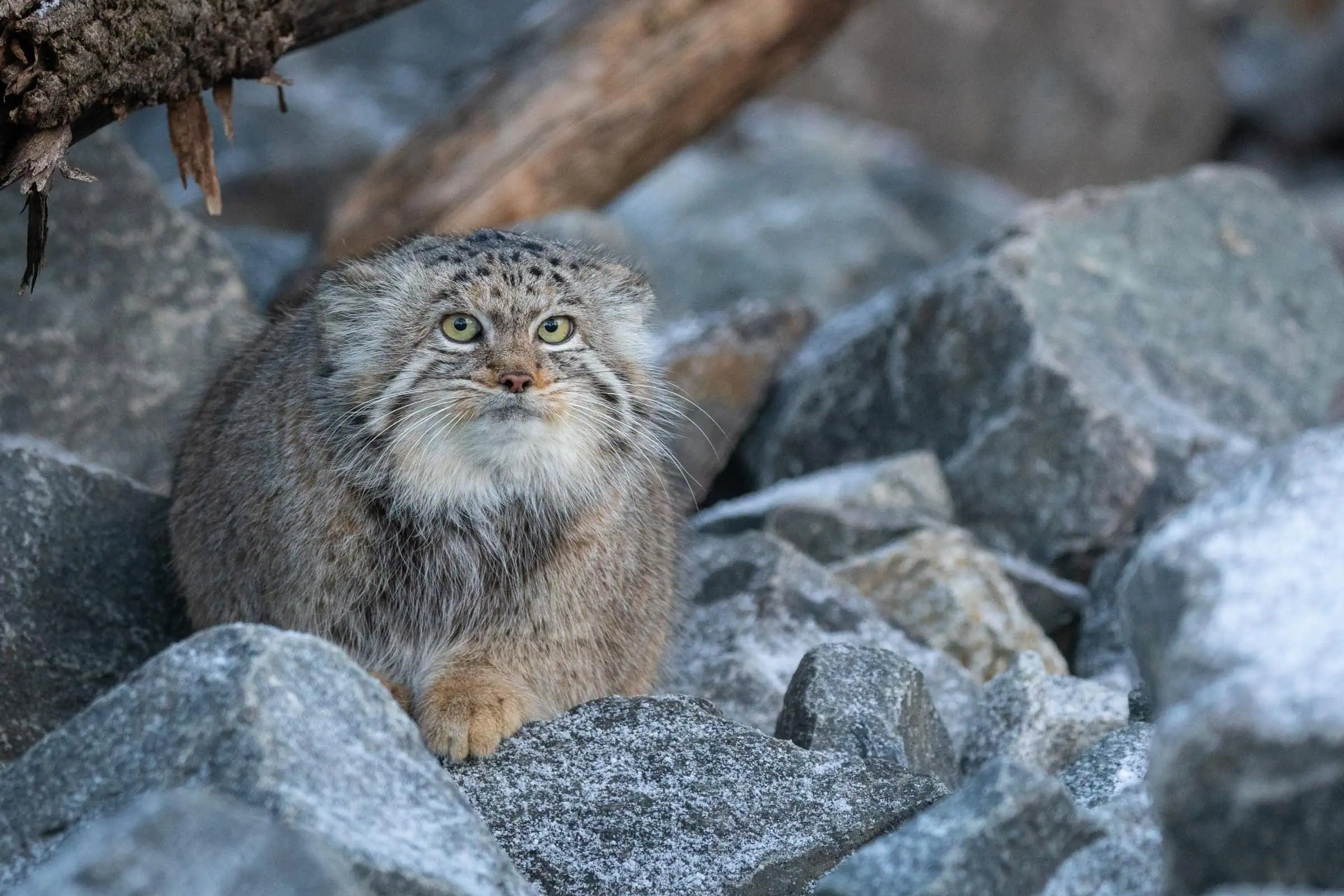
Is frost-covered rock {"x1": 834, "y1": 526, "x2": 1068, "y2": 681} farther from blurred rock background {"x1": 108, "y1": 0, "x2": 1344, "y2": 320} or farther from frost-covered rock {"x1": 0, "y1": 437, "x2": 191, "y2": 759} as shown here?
blurred rock background {"x1": 108, "y1": 0, "x2": 1344, "y2": 320}

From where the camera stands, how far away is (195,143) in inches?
211

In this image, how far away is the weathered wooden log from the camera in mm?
4234

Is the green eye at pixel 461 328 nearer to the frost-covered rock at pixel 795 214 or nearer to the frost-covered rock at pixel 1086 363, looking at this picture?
the frost-covered rock at pixel 1086 363

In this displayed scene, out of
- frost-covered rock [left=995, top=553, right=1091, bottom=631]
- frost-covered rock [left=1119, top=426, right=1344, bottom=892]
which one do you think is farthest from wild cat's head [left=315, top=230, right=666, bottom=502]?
frost-covered rock [left=995, top=553, right=1091, bottom=631]

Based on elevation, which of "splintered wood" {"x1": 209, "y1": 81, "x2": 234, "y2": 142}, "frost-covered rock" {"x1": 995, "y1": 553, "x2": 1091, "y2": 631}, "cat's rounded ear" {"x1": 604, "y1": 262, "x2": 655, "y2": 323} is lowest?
"frost-covered rock" {"x1": 995, "y1": 553, "x2": 1091, "y2": 631}

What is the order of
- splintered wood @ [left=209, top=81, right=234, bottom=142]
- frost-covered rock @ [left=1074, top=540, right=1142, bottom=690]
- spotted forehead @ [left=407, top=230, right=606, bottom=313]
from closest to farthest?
spotted forehead @ [left=407, top=230, right=606, bottom=313], splintered wood @ [left=209, top=81, right=234, bottom=142], frost-covered rock @ [left=1074, top=540, right=1142, bottom=690]

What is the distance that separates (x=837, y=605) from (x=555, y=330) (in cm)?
178

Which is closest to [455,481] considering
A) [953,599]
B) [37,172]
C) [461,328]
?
[461,328]

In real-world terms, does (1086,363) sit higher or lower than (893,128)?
higher

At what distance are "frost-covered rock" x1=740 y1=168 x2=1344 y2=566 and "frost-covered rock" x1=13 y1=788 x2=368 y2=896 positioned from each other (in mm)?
4301

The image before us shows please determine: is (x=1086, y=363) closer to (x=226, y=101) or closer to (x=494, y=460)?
(x=494, y=460)

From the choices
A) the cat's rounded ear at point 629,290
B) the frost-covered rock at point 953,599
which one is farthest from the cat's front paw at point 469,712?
the frost-covered rock at point 953,599

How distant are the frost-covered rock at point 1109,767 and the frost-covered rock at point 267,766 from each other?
142 centimetres

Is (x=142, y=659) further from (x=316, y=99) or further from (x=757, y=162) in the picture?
(x=757, y=162)
